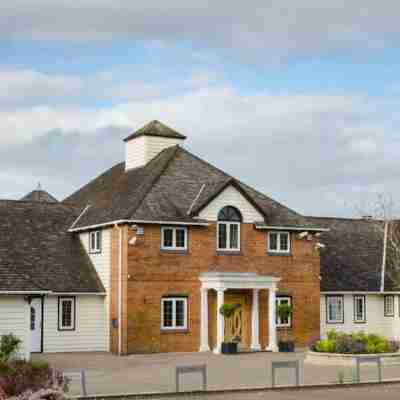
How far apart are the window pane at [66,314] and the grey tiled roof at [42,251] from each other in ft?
2.43

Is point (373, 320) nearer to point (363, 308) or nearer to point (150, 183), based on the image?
point (363, 308)

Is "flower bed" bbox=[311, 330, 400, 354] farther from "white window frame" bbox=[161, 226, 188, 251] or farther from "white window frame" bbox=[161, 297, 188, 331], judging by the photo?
"white window frame" bbox=[161, 226, 188, 251]

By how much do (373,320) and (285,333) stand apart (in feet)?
23.6

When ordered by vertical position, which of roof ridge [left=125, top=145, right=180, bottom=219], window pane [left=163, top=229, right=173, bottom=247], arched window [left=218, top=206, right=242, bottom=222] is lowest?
window pane [left=163, top=229, right=173, bottom=247]

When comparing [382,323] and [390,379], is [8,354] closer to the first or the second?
[390,379]

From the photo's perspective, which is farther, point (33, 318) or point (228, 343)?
point (33, 318)

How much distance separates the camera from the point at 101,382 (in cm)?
2759

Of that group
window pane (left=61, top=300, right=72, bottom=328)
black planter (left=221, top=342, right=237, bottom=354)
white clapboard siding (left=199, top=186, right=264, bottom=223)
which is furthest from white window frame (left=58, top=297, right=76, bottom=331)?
white clapboard siding (left=199, top=186, right=264, bottom=223)

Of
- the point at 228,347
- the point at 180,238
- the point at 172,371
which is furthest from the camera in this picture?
the point at 180,238

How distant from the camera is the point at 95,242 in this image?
4297 cm

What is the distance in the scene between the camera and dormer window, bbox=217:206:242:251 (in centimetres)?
4238

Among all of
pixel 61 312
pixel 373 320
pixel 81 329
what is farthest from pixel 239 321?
pixel 373 320

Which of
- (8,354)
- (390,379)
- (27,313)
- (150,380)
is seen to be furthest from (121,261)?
(390,379)

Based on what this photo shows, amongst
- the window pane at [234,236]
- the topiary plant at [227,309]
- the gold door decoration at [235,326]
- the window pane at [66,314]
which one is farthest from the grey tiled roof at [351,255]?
the window pane at [66,314]
